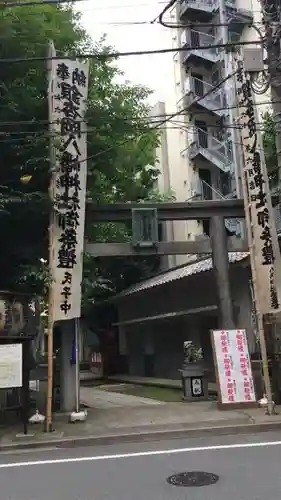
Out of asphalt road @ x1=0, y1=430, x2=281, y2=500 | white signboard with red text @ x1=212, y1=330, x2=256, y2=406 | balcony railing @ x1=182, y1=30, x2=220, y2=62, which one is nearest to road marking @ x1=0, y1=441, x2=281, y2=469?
asphalt road @ x1=0, y1=430, x2=281, y2=500

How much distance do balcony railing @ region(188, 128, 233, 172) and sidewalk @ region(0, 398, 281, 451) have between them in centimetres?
1533

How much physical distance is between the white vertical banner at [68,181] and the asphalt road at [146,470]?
11.6ft

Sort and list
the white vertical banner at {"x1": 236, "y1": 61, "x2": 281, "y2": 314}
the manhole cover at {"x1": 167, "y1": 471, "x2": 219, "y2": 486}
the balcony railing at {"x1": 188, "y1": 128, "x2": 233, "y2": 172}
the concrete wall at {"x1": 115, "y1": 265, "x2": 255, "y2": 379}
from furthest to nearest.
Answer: the balcony railing at {"x1": 188, "y1": 128, "x2": 233, "y2": 172} < the concrete wall at {"x1": 115, "y1": 265, "x2": 255, "y2": 379} < the white vertical banner at {"x1": 236, "y1": 61, "x2": 281, "y2": 314} < the manhole cover at {"x1": 167, "y1": 471, "x2": 219, "y2": 486}

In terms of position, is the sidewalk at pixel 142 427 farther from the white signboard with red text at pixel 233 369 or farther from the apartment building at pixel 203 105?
the apartment building at pixel 203 105

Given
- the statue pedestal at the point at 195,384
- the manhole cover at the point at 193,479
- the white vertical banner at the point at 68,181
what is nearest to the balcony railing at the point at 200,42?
the white vertical banner at the point at 68,181

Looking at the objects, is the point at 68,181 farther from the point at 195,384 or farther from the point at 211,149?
the point at 211,149

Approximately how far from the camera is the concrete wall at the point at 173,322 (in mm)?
16438

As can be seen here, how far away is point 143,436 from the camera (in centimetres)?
993

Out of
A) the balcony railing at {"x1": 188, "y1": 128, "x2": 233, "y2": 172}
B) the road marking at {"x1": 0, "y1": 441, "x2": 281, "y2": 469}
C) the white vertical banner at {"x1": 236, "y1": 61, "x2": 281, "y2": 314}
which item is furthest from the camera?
the balcony railing at {"x1": 188, "y1": 128, "x2": 233, "y2": 172}

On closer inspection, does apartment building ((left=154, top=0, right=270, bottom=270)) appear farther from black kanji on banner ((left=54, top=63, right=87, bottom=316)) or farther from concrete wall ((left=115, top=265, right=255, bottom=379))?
black kanji on banner ((left=54, top=63, right=87, bottom=316))

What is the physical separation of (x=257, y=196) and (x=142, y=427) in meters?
5.75

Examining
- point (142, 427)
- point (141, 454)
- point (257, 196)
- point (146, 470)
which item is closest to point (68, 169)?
point (257, 196)

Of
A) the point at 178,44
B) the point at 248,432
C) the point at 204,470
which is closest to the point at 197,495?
the point at 204,470

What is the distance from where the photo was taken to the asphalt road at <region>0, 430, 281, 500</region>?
6.06 metres
